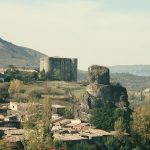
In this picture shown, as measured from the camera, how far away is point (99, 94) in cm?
8781

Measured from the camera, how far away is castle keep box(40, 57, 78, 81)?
5581 inches

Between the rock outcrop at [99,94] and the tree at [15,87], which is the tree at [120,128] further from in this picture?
the tree at [15,87]

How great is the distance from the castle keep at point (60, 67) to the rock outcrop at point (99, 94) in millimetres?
49945

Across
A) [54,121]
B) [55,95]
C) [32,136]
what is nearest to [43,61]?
[55,95]

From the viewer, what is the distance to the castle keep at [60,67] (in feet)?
465

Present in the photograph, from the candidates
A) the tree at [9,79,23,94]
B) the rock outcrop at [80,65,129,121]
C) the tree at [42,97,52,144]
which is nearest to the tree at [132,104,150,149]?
the rock outcrop at [80,65,129,121]

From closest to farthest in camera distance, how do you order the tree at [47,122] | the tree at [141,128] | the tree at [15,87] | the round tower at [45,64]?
the tree at [47,122] → the tree at [141,128] → the tree at [15,87] → the round tower at [45,64]

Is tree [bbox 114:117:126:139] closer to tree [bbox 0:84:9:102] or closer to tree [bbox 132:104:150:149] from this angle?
tree [bbox 132:104:150:149]

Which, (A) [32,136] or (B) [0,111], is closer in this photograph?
(A) [32,136]

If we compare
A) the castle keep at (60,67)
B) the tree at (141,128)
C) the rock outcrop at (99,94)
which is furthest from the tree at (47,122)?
the castle keep at (60,67)

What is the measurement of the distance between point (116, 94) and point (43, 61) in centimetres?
5886

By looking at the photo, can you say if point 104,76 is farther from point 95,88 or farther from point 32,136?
point 32,136

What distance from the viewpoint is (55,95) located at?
114 meters

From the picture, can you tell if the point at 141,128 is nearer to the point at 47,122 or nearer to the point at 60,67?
the point at 47,122
